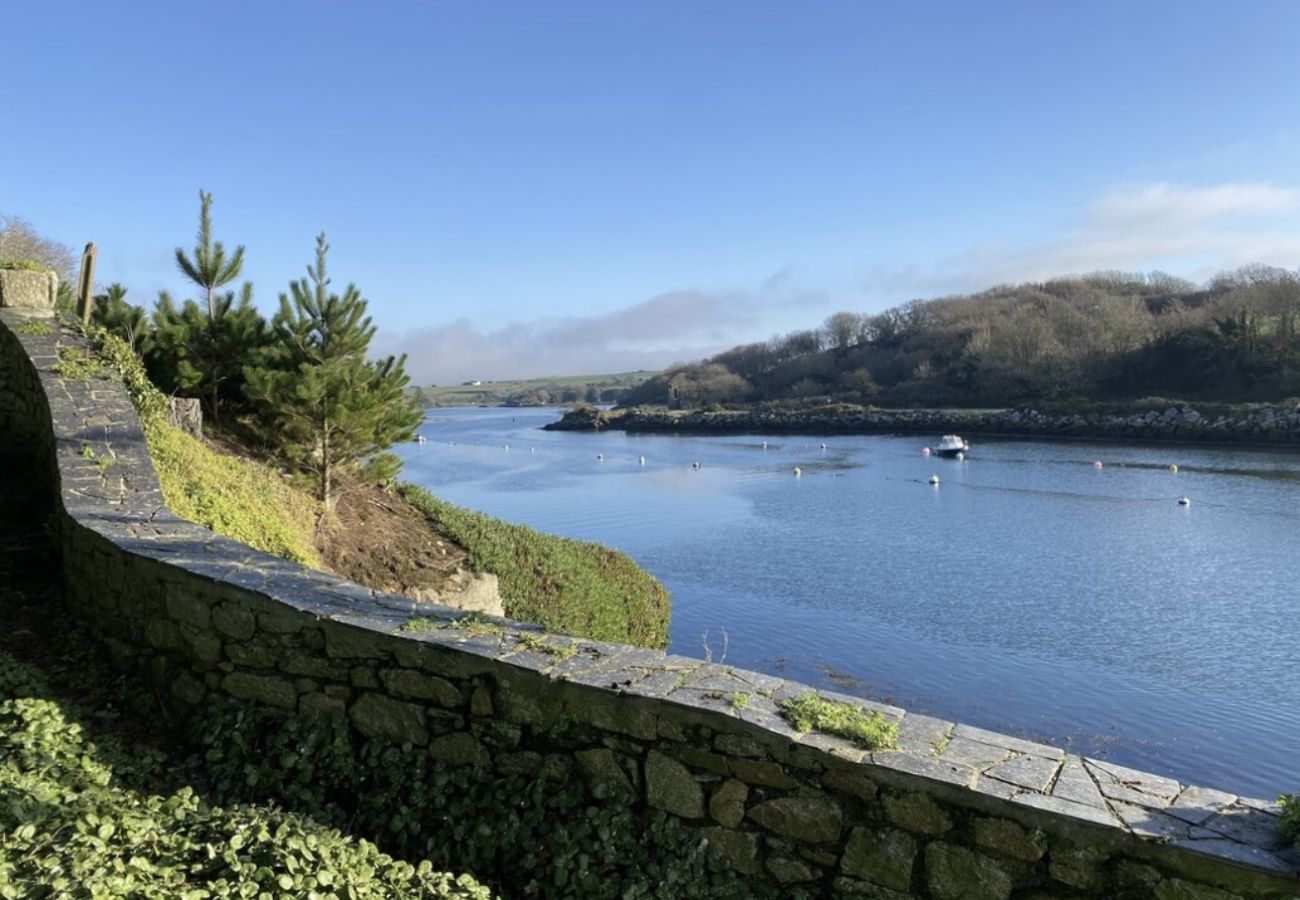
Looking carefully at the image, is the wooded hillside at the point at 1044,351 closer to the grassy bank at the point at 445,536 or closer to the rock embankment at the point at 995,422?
the rock embankment at the point at 995,422

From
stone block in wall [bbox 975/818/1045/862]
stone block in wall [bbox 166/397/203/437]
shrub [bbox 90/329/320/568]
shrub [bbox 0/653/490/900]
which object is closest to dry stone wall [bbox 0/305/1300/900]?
stone block in wall [bbox 975/818/1045/862]

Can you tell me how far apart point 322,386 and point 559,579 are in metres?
4.36

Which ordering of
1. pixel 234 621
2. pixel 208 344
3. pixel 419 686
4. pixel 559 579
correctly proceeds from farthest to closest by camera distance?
pixel 559 579 → pixel 208 344 → pixel 234 621 → pixel 419 686

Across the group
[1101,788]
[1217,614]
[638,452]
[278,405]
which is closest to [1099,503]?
[1217,614]

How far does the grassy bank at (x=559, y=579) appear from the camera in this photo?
38.0 ft

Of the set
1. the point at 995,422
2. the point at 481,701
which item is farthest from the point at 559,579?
the point at 995,422

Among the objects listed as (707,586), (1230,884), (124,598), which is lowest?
(707,586)

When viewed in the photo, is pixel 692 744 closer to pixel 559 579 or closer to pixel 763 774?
pixel 763 774

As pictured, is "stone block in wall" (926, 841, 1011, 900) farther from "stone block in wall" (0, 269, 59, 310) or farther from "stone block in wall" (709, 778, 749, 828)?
"stone block in wall" (0, 269, 59, 310)

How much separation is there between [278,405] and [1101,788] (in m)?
9.97

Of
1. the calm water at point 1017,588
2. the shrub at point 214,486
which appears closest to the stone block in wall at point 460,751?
the shrub at point 214,486

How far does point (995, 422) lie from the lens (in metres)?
58.8

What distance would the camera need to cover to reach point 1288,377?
165 ft

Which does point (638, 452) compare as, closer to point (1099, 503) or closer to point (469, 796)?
point (1099, 503)
